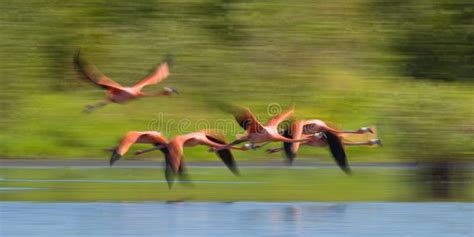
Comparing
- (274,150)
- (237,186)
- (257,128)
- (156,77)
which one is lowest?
(237,186)

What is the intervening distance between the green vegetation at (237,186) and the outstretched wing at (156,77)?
0.80 metres

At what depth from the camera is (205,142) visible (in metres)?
8.45

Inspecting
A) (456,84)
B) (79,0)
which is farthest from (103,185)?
(456,84)

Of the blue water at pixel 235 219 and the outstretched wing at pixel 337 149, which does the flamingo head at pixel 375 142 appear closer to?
the outstretched wing at pixel 337 149

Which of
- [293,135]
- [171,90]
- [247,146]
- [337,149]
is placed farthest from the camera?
[337,149]

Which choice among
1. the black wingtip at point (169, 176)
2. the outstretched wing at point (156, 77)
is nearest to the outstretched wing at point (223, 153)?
the black wingtip at point (169, 176)

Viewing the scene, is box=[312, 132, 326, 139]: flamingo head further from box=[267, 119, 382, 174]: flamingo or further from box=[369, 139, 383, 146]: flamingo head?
box=[369, 139, 383, 146]: flamingo head

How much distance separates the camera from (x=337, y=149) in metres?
8.75

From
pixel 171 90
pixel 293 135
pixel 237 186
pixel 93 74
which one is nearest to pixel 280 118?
pixel 293 135

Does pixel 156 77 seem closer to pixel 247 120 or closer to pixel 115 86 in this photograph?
pixel 115 86

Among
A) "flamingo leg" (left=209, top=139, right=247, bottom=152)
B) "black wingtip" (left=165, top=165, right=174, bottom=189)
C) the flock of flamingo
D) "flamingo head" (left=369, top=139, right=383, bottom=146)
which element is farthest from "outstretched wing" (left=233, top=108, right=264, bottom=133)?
"flamingo head" (left=369, top=139, right=383, bottom=146)

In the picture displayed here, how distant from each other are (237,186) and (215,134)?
2.51 feet

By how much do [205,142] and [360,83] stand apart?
1227 millimetres

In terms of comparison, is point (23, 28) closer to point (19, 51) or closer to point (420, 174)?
point (19, 51)
